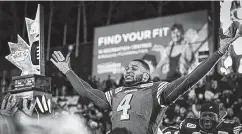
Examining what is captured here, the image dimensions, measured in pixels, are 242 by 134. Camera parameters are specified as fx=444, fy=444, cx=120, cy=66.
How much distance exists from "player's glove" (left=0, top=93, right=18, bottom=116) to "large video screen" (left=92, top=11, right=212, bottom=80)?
795 centimetres

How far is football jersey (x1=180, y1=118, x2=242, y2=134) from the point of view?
276 inches

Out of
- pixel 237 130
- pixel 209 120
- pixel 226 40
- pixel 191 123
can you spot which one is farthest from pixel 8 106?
pixel 226 40

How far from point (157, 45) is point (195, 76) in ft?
39.3

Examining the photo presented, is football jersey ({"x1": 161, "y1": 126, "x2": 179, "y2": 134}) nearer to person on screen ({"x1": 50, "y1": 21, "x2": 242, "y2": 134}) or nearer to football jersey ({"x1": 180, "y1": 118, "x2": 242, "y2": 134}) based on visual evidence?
football jersey ({"x1": 180, "y1": 118, "x2": 242, "y2": 134})

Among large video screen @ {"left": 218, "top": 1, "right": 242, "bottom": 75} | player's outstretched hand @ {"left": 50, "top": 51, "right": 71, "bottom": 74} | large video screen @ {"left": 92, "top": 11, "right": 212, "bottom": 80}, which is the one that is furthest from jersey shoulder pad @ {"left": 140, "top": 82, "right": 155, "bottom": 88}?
large video screen @ {"left": 92, "top": 11, "right": 212, "bottom": 80}

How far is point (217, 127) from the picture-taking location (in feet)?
23.0

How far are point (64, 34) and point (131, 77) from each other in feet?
49.6

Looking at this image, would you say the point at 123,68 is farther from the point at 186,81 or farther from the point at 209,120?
the point at 186,81

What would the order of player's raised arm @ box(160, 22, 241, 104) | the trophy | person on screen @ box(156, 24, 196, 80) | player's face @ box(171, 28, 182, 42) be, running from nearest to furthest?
player's raised arm @ box(160, 22, 241, 104)
the trophy
person on screen @ box(156, 24, 196, 80)
player's face @ box(171, 28, 182, 42)

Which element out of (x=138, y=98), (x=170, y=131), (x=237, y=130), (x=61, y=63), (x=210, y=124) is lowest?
(x=170, y=131)

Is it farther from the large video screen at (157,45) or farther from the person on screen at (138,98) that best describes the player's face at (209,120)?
the large video screen at (157,45)

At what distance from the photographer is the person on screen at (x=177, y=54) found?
1479 centimetres

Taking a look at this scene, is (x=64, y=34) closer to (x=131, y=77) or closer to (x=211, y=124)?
(x=211, y=124)

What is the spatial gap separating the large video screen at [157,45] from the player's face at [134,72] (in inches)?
407
